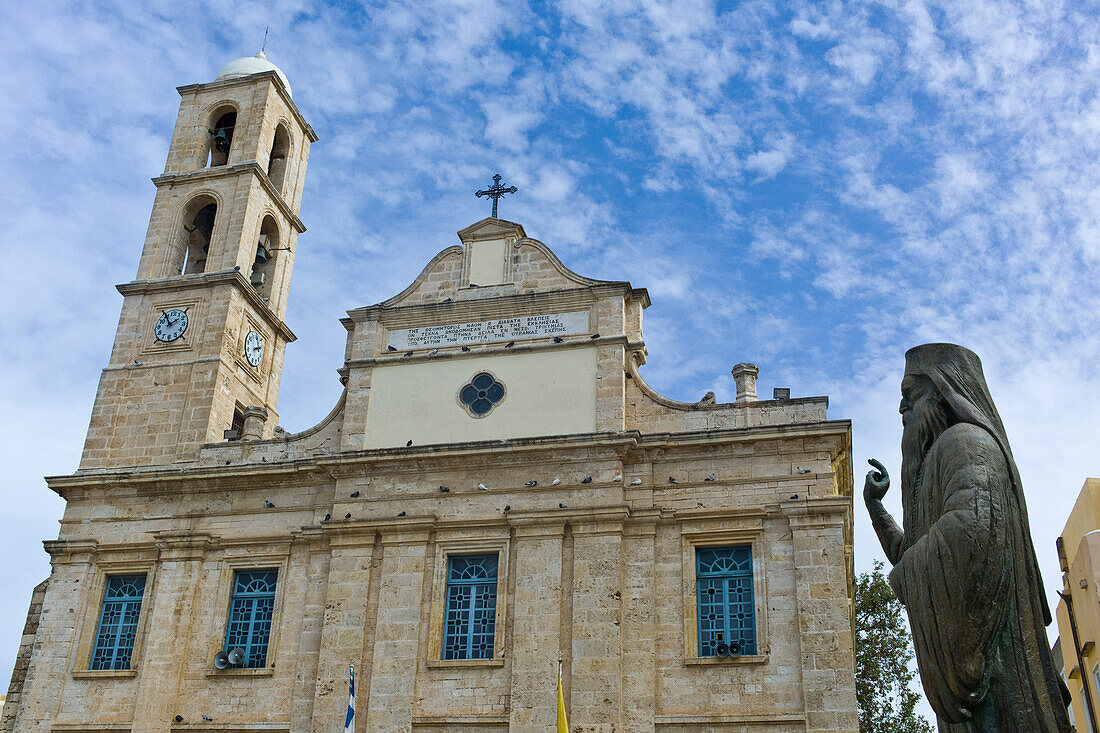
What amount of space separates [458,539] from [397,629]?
5.16ft

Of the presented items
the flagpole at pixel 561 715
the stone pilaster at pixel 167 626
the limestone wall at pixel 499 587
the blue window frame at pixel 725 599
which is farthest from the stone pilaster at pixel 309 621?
the blue window frame at pixel 725 599

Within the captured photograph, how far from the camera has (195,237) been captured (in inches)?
862

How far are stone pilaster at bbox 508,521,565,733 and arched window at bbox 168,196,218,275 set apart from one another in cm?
962

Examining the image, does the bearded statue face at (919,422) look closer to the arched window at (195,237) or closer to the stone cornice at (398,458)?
the stone cornice at (398,458)

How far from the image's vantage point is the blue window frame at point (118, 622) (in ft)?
55.1

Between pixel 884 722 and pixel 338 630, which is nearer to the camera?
pixel 338 630

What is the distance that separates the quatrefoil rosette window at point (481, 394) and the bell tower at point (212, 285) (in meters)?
3.95

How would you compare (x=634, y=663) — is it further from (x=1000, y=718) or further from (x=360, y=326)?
(x=1000, y=718)

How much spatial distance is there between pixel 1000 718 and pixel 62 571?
16684 mm

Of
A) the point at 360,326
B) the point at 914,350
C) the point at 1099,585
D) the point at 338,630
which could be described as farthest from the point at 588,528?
the point at 914,350

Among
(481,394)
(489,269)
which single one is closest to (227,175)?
(489,269)

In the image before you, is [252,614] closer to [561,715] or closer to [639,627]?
[561,715]

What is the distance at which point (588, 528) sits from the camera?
15.5 meters

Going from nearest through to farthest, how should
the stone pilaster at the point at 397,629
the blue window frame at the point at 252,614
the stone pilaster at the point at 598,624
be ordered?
the stone pilaster at the point at 598,624 → the stone pilaster at the point at 397,629 → the blue window frame at the point at 252,614
